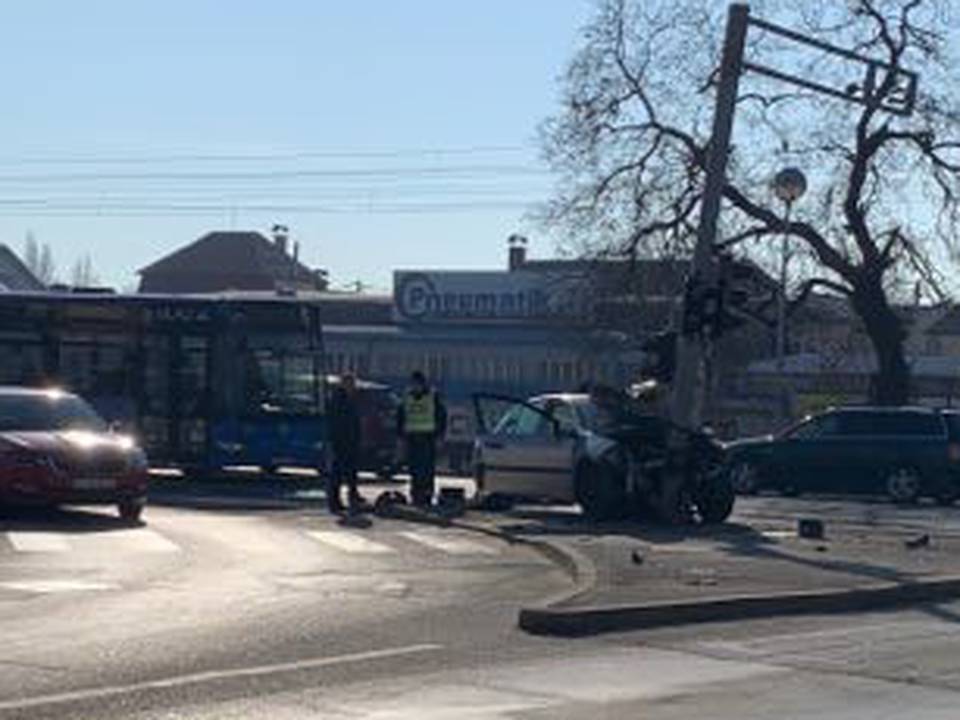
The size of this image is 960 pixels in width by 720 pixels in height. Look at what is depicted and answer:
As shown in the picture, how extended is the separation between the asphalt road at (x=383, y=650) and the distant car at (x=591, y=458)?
219 inches

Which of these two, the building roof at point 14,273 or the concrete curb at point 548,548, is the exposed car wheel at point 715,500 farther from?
the building roof at point 14,273

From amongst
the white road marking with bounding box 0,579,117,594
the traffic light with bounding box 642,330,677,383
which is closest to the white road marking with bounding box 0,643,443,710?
the white road marking with bounding box 0,579,117,594

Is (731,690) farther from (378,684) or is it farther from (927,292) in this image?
(927,292)

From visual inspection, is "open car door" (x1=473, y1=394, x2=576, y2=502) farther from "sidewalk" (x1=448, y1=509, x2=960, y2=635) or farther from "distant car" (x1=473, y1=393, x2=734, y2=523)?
"sidewalk" (x1=448, y1=509, x2=960, y2=635)

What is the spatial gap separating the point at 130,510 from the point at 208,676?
12.3 metres

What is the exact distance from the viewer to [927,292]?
51125 mm

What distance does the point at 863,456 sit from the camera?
36.9 meters

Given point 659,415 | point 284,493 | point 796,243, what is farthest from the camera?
Result: point 796,243

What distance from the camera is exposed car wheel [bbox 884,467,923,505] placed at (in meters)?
36.8

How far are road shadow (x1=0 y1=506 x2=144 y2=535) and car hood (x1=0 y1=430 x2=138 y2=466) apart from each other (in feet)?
2.35

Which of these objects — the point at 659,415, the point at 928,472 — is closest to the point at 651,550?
the point at 659,415

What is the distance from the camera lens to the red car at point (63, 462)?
22938 mm

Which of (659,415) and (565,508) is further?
(565,508)

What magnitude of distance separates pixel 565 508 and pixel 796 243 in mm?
23110
